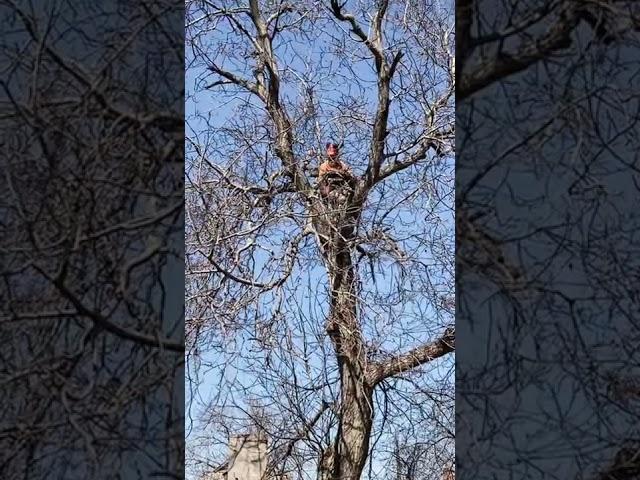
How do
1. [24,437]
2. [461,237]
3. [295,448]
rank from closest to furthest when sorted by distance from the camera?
[24,437]
[461,237]
[295,448]

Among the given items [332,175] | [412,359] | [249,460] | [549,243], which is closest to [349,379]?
[412,359]

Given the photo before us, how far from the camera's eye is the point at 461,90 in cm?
145

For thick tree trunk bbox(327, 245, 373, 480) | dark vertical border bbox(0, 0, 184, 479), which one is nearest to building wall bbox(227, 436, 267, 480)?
thick tree trunk bbox(327, 245, 373, 480)

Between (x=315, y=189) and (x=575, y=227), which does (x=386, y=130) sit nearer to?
(x=315, y=189)

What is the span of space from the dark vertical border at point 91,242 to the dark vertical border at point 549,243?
45 cm

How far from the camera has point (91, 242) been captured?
137 cm

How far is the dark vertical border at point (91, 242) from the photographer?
1328 millimetres

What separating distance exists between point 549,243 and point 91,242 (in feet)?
2.25

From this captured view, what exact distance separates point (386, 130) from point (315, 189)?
36 cm

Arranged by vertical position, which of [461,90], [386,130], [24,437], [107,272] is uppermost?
[386,130]

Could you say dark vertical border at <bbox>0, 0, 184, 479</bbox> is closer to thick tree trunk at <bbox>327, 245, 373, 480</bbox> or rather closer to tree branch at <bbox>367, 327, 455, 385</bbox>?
thick tree trunk at <bbox>327, 245, 373, 480</bbox>

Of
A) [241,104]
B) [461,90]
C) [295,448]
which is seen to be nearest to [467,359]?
[461,90]

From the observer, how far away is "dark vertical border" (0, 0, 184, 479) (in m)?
1.33

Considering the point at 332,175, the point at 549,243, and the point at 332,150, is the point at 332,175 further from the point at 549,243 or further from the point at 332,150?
the point at 549,243
